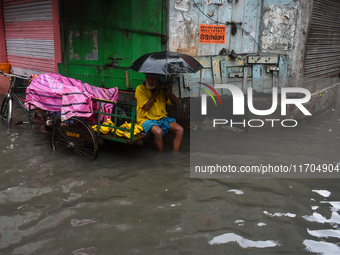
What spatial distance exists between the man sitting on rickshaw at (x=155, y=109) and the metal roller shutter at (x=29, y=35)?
422 cm

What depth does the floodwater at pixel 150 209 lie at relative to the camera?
2986mm

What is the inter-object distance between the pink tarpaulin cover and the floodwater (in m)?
0.81

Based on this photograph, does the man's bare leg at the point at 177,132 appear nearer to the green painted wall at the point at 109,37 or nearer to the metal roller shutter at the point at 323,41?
the green painted wall at the point at 109,37

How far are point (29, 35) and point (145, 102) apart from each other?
19.2 ft

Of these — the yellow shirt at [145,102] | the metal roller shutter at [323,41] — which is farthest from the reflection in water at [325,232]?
the metal roller shutter at [323,41]

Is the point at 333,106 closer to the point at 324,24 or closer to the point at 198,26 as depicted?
the point at 324,24

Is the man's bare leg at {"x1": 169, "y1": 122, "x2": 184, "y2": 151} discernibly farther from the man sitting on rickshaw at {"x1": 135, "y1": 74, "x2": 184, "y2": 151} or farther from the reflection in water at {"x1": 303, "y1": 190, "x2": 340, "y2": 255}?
the reflection in water at {"x1": 303, "y1": 190, "x2": 340, "y2": 255}

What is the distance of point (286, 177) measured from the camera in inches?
178

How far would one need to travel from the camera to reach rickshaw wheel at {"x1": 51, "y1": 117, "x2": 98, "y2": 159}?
15.8 feet

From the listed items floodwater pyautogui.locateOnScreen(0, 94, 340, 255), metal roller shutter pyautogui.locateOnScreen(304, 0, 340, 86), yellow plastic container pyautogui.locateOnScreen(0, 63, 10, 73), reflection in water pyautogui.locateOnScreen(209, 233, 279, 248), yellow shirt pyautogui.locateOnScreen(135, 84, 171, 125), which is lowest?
reflection in water pyautogui.locateOnScreen(209, 233, 279, 248)

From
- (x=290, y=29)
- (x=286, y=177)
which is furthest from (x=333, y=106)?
(x=286, y=177)

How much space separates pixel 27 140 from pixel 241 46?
4515 mm

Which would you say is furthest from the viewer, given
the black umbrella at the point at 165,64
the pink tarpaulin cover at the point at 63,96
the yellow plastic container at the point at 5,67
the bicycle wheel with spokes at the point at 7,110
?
the yellow plastic container at the point at 5,67

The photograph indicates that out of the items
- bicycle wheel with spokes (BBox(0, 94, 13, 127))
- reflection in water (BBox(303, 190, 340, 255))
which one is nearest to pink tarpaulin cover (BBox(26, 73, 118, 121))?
bicycle wheel with spokes (BBox(0, 94, 13, 127))
